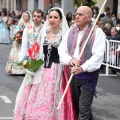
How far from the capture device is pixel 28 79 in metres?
6.31

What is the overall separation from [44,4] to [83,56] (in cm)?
2852

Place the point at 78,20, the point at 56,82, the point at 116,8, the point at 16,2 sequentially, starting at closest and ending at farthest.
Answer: the point at 78,20 → the point at 56,82 → the point at 116,8 → the point at 16,2

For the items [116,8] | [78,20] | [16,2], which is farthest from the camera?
[16,2]

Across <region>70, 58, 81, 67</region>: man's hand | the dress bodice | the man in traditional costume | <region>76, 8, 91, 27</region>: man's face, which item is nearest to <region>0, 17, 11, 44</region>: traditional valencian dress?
the dress bodice

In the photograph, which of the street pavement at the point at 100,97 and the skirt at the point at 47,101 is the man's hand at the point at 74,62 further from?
A: the street pavement at the point at 100,97

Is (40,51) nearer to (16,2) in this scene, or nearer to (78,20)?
(78,20)

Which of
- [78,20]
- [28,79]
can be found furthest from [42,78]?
[78,20]

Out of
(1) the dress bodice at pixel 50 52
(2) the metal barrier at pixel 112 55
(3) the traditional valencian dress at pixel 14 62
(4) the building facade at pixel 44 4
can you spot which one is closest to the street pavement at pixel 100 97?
(3) the traditional valencian dress at pixel 14 62

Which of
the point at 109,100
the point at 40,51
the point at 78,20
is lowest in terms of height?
the point at 109,100

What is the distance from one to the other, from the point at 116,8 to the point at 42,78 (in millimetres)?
18012

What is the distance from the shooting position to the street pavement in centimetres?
738

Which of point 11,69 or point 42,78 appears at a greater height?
point 42,78

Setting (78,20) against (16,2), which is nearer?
(78,20)

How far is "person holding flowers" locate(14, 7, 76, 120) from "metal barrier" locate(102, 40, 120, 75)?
20.2 feet
